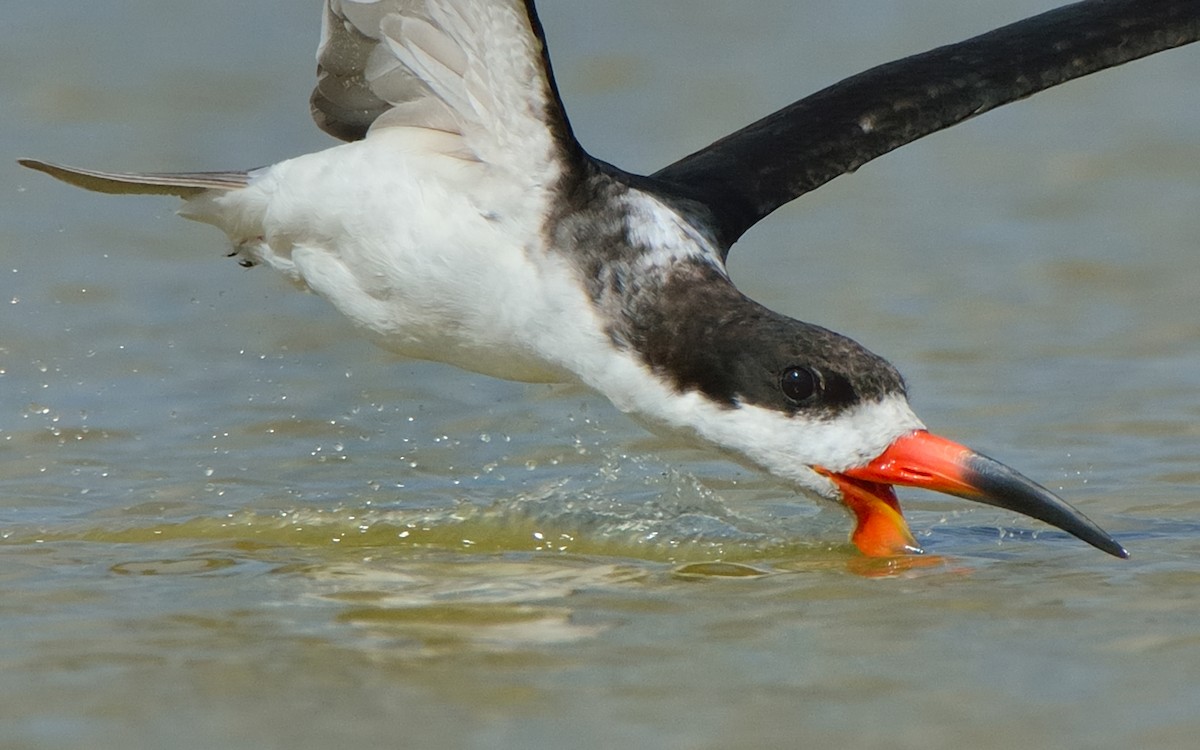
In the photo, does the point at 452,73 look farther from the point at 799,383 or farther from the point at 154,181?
the point at 799,383

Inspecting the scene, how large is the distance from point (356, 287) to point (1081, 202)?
614cm

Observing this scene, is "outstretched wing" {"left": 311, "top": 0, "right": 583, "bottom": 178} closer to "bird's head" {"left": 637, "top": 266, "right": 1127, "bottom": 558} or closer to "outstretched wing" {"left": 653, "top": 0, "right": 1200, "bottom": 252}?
"bird's head" {"left": 637, "top": 266, "right": 1127, "bottom": 558}

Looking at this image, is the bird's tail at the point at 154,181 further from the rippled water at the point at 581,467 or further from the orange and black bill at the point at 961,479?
the orange and black bill at the point at 961,479

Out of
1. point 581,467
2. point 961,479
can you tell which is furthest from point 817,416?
point 581,467

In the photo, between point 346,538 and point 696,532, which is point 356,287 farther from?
point 696,532

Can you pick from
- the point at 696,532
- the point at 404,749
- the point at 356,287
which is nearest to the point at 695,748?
the point at 404,749

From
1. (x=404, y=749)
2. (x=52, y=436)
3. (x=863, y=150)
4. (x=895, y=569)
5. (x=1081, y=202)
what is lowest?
(x=404, y=749)

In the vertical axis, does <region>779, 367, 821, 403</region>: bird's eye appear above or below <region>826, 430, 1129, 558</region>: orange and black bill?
above

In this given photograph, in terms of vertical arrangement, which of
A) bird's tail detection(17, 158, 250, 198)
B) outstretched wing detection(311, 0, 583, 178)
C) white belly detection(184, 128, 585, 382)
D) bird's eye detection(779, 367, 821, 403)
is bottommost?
bird's eye detection(779, 367, 821, 403)

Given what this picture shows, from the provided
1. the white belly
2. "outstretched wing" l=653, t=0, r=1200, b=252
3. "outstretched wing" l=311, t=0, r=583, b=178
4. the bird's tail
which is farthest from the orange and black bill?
the bird's tail

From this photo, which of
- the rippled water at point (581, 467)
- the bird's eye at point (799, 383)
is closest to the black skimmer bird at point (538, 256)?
the bird's eye at point (799, 383)

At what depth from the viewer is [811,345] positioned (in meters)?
5.54

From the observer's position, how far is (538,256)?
20.1 ft

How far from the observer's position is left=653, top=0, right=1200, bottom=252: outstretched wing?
23.7 ft
